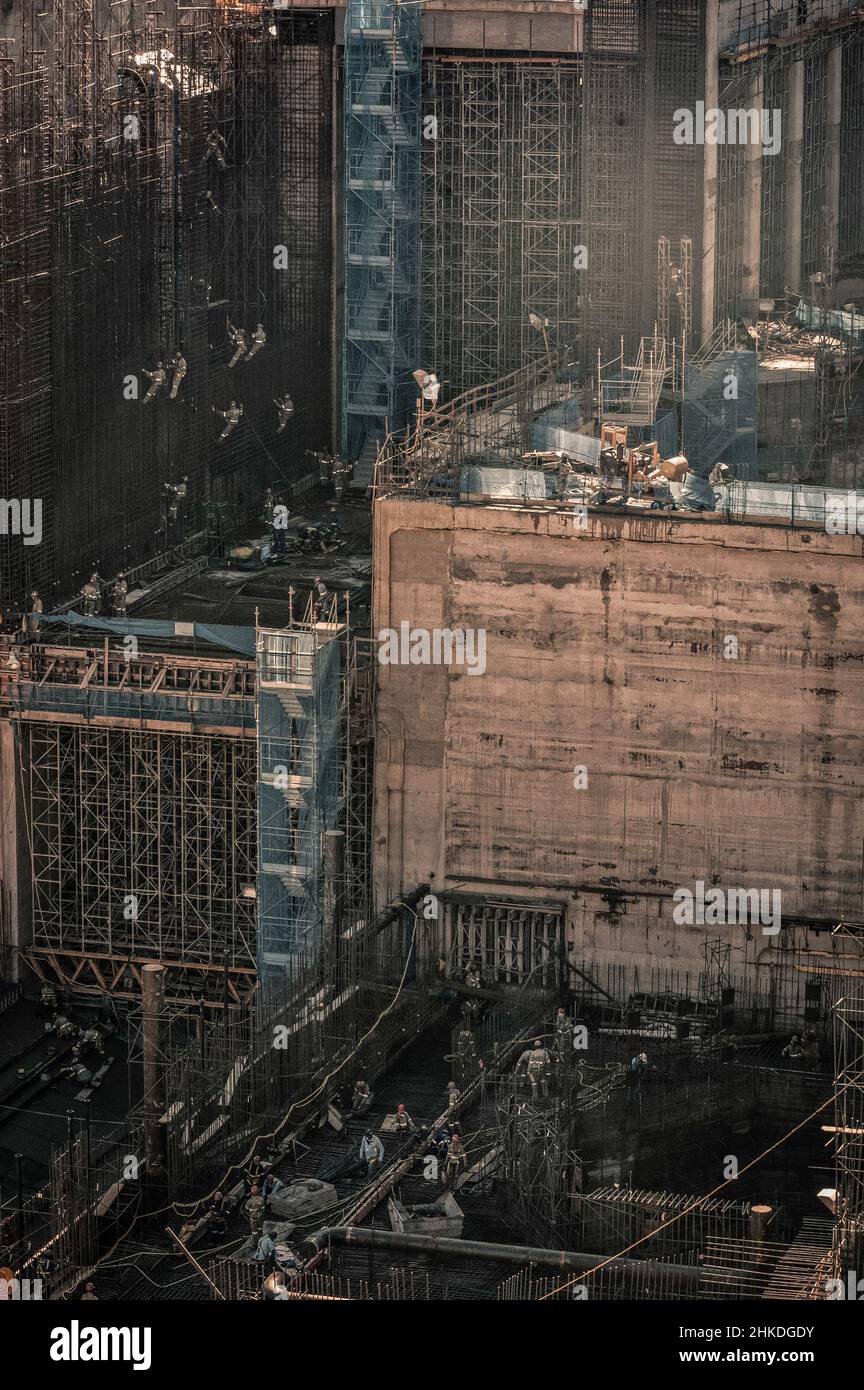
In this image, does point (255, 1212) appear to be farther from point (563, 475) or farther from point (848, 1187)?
point (563, 475)

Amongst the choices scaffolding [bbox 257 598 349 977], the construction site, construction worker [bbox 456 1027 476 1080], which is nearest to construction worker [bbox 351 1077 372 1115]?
the construction site

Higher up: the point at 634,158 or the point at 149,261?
the point at 634,158

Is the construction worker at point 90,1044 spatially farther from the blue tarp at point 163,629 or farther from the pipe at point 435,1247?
the pipe at point 435,1247

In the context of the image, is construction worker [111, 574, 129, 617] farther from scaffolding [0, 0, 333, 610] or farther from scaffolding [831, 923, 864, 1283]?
scaffolding [831, 923, 864, 1283]

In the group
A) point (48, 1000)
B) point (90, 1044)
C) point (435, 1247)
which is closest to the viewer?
point (435, 1247)

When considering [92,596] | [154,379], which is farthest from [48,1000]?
[154,379]

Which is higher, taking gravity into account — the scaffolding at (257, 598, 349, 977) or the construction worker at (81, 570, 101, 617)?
the construction worker at (81, 570, 101, 617)
